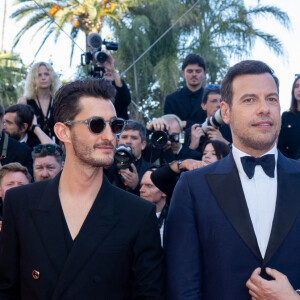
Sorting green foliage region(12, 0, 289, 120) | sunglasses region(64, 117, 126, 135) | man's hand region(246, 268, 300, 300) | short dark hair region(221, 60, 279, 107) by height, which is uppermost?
green foliage region(12, 0, 289, 120)

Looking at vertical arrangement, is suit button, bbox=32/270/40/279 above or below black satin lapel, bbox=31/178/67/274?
below

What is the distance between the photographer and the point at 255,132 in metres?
2.64

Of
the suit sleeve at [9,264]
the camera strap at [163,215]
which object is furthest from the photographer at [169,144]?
the suit sleeve at [9,264]

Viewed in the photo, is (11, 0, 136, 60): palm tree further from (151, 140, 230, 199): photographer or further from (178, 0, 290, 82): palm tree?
(151, 140, 230, 199): photographer

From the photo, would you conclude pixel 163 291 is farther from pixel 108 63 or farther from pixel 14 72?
pixel 14 72

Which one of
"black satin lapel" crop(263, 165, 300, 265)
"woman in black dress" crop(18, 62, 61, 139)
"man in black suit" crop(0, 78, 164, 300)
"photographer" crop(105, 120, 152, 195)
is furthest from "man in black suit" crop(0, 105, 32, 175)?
"black satin lapel" crop(263, 165, 300, 265)

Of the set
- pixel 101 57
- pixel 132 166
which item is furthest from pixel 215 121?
pixel 101 57

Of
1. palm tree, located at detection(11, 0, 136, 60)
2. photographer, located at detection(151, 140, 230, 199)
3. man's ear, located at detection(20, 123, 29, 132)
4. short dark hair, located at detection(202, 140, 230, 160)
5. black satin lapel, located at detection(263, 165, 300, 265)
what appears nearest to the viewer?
black satin lapel, located at detection(263, 165, 300, 265)

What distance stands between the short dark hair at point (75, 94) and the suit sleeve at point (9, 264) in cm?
65

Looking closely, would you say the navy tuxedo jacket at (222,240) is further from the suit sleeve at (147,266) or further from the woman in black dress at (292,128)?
the woman in black dress at (292,128)

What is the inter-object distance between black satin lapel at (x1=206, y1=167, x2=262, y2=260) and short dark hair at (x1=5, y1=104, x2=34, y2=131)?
3.35 m

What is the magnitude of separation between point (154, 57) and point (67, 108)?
19408 millimetres

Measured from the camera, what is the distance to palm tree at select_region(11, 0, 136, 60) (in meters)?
19.0

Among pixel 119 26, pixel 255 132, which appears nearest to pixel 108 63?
pixel 255 132
